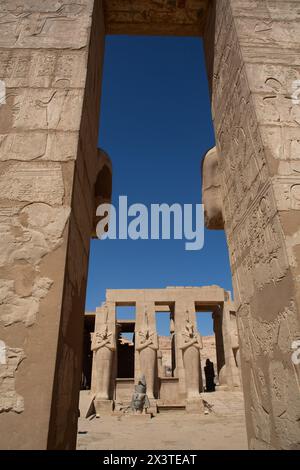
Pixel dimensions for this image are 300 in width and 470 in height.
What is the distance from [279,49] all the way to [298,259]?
6.22 feet

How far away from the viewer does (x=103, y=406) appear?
12969 millimetres

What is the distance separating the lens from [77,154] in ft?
7.29

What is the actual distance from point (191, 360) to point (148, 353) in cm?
186

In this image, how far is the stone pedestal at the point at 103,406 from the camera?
12805 millimetres

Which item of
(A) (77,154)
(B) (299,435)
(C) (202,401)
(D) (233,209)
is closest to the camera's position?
(B) (299,435)

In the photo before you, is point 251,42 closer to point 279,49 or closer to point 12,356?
point 279,49

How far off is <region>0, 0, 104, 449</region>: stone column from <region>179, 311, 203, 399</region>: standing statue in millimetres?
12599

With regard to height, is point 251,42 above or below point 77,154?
above

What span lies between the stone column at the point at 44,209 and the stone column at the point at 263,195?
4.14 ft

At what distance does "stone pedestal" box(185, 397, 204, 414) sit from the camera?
12.5 meters

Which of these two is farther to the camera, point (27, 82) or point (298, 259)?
point (27, 82)

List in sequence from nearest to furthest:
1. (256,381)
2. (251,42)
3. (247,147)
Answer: (256,381) < (247,147) < (251,42)

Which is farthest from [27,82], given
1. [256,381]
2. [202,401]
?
[202,401]
